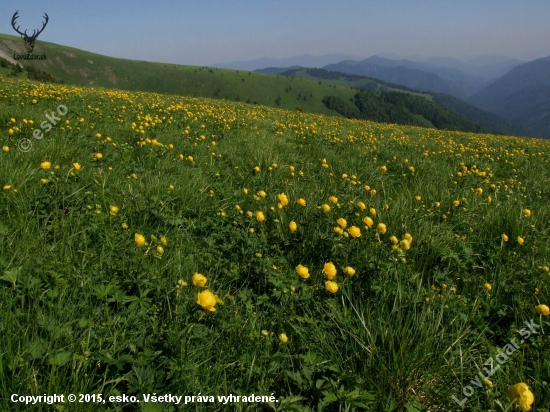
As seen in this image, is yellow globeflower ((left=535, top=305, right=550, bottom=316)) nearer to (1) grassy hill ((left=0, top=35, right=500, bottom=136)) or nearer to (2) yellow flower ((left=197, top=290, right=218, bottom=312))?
(2) yellow flower ((left=197, top=290, right=218, bottom=312))

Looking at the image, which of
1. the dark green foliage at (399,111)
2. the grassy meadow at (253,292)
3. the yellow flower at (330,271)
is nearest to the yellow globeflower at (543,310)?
the grassy meadow at (253,292)

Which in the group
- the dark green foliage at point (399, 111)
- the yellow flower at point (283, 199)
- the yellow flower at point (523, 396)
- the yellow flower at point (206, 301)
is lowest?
the yellow flower at point (523, 396)

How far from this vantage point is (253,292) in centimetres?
252

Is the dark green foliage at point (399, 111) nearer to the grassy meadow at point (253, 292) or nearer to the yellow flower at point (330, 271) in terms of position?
the grassy meadow at point (253, 292)

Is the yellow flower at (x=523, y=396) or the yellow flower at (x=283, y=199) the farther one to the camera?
the yellow flower at (x=283, y=199)

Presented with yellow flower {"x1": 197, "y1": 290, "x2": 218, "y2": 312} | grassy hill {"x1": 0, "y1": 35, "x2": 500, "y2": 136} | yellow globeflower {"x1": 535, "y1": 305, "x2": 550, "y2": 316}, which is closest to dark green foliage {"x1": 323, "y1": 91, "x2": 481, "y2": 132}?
grassy hill {"x1": 0, "y1": 35, "x2": 500, "y2": 136}

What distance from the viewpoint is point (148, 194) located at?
11.2ft

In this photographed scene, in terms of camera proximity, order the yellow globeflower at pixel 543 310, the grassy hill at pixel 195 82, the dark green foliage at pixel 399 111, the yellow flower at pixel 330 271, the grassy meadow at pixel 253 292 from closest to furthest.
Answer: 1. the grassy meadow at pixel 253 292
2. the yellow globeflower at pixel 543 310
3. the yellow flower at pixel 330 271
4. the grassy hill at pixel 195 82
5. the dark green foliage at pixel 399 111

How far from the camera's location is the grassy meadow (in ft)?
5.35

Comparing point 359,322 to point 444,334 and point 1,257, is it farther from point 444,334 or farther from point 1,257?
point 1,257

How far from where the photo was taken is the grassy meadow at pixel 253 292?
163 centimetres

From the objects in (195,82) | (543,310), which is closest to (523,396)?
(543,310)

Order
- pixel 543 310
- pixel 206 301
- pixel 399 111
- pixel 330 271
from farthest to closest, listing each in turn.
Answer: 1. pixel 399 111
2. pixel 330 271
3. pixel 543 310
4. pixel 206 301

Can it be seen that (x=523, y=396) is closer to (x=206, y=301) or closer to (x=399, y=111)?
(x=206, y=301)
